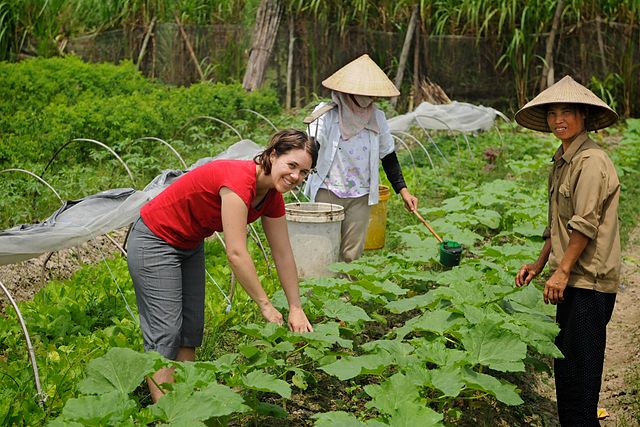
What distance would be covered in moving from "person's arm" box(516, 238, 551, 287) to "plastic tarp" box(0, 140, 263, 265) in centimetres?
215

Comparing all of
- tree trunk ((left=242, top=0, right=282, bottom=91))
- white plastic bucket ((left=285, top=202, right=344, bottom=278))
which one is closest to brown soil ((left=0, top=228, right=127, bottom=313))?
white plastic bucket ((left=285, top=202, right=344, bottom=278))

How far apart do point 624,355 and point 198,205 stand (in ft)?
9.61

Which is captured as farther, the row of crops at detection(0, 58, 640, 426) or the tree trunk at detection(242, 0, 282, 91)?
the tree trunk at detection(242, 0, 282, 91)

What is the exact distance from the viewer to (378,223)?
20.7ft

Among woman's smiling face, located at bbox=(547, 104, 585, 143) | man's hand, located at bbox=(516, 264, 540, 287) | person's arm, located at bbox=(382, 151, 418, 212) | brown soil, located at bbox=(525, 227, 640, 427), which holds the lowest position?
brown soil, located at bbox=(525, 227, 640, 427)

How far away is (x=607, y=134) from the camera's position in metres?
13.6

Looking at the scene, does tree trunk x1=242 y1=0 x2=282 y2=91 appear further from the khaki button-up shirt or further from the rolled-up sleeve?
the rolled-up sleeve

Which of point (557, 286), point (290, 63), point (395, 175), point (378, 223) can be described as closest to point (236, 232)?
point (557, 286)

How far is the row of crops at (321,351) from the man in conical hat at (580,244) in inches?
6.3

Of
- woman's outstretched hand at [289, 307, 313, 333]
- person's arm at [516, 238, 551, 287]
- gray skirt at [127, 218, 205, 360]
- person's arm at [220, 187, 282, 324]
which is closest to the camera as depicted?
person's arm at [220, 187, 282, 324]

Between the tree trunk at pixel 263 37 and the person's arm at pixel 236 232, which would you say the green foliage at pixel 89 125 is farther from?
the person's arm at pixel 236 232

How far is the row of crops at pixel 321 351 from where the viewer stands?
296cm

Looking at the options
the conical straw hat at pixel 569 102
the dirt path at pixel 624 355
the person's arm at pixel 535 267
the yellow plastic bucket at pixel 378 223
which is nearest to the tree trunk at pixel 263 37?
the yellow plastic bucket at pixel 378 223

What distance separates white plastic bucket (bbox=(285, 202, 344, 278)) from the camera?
5.31 m
